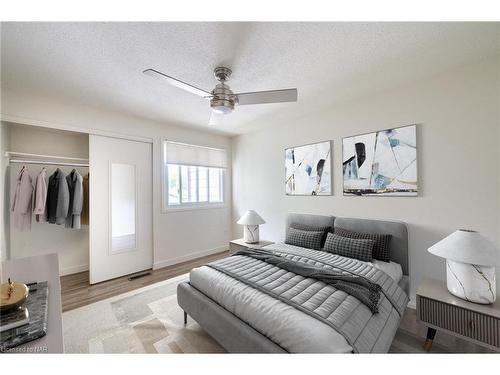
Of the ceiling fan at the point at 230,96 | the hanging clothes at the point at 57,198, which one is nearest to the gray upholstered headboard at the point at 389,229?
the ceiling fan at the point at 230,96

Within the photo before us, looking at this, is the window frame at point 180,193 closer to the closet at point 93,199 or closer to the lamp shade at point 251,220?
the closet at point 93,199

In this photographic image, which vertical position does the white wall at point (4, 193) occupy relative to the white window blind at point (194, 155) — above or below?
below

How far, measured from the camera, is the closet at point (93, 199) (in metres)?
2.58

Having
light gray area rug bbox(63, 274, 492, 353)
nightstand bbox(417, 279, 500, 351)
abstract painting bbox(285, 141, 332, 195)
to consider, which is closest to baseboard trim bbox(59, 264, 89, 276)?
light gray area rug bbox(63, 274, 492, 353)

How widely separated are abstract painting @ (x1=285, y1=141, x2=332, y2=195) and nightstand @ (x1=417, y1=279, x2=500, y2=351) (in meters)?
1.49

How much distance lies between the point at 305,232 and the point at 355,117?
1.60 meters

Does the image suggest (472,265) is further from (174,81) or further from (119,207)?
(119,207)

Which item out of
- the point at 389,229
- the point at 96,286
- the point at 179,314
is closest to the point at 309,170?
the point at 389,229

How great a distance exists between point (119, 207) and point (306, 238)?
270 cm

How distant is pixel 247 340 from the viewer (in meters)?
1.27

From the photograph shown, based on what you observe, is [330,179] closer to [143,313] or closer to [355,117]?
[355,117]

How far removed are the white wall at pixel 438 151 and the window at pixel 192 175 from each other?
211cm

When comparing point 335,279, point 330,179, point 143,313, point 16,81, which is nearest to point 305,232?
point 330,179

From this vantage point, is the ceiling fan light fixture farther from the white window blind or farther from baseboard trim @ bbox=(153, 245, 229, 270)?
baseboard trim @ bbox=(153, 245, 229, 270)
